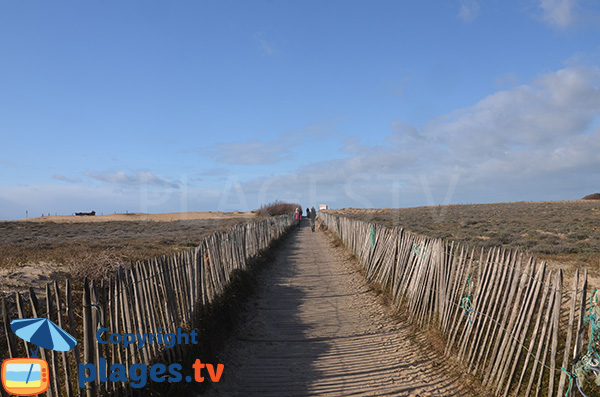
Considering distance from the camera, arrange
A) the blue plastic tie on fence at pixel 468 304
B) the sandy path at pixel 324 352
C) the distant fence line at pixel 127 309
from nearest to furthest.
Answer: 1. the distant fence line at pixel 127 309
2. the sandy path at pixel 324 352
3. the blue plastic tie on fence at pixel 468 304

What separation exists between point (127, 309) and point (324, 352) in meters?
2.86

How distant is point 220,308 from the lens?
654 cm

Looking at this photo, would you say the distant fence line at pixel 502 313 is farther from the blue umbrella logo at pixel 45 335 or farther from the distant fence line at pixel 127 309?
the blue umbrella logo at pixel 45 335

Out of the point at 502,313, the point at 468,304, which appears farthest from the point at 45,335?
the point at 468,304

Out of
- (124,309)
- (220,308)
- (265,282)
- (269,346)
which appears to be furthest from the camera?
(265,282)

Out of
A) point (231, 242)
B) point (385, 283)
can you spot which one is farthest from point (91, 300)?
point (385, 283)

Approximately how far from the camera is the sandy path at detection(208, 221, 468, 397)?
14.5 feet

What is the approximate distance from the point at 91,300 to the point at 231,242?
568 cm

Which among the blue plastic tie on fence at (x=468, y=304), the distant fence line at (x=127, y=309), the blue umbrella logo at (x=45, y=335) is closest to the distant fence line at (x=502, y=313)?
the blue plastic tie on fence at (x=468, y=304)

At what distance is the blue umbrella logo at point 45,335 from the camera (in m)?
2.58

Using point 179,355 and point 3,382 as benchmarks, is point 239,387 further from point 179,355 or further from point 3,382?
point 3,382

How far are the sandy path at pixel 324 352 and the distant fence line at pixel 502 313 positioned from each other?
50 cm

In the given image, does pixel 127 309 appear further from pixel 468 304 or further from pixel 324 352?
pixel 468 304

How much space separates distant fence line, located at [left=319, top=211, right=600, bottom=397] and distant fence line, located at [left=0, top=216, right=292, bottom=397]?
11.6ft
